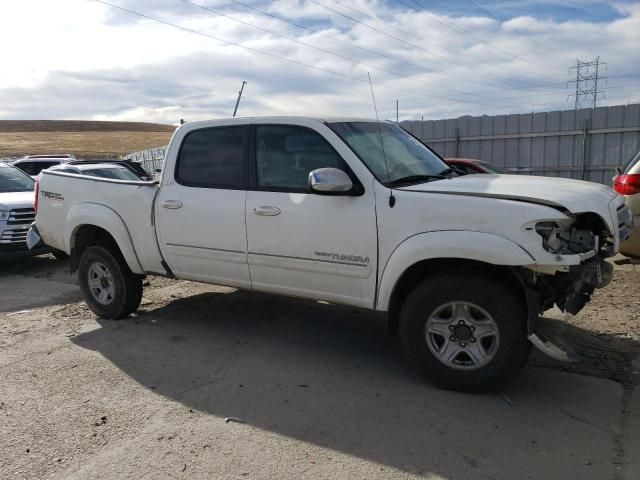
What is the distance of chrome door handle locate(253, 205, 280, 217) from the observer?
446cm

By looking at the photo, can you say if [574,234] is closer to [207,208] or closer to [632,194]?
[632,194]

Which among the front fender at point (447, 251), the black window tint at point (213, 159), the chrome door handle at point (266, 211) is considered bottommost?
the front fender at point (447, 251)

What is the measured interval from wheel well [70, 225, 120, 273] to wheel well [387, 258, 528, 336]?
3.18 meters

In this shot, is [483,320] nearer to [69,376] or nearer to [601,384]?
[601,384]

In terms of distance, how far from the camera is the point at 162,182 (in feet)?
17.2

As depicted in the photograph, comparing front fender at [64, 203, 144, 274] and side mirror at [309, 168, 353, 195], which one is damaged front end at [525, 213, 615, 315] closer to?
side mirror at [309, 168, 353, 195]

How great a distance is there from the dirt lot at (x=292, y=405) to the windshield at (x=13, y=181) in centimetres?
495

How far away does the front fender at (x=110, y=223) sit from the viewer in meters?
5.54

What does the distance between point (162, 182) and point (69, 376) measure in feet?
6.16

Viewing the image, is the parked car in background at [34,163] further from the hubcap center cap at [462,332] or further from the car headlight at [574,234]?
the car headlight at [574,234]

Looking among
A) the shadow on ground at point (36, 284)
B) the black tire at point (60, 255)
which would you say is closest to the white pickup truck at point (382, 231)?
the shadow on ground at point (36, 284)

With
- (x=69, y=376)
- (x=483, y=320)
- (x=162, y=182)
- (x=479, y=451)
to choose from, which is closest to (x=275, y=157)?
(x=162, y=182)

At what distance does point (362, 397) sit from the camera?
12.8 feet

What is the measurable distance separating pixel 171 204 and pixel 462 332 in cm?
281
